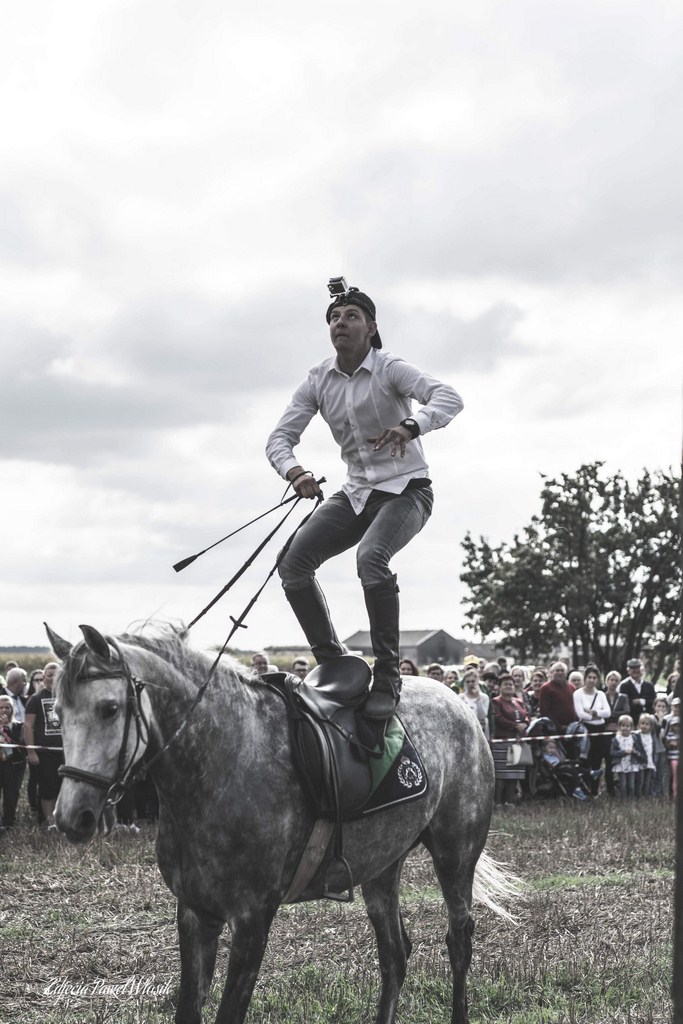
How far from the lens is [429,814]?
666cm

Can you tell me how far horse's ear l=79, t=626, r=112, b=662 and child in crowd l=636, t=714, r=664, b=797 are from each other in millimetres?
15835

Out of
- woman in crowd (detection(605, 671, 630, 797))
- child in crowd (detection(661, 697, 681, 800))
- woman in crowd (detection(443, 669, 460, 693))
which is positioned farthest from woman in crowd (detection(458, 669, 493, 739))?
child in crowd (detection(661, 697, 681, 800))

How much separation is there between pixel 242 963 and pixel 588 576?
47.5 meters

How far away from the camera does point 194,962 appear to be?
5383 millimetres

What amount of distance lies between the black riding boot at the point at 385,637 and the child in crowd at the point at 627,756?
44.7 ft

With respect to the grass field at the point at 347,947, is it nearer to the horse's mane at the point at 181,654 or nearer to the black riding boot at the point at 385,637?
the black riding boot at the point at 385,637

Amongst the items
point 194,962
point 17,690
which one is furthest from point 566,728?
point 194,962

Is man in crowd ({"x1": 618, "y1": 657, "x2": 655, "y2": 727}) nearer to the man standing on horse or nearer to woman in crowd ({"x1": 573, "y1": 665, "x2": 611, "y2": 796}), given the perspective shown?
woman in crowd ({"x1": 573, "y1": 665, "x2": 611, "y2": 796})

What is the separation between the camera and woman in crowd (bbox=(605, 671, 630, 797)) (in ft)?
63.9

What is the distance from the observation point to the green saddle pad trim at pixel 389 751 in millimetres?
6043

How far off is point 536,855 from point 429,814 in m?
7.08

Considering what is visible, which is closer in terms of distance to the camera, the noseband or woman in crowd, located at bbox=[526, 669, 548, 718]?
the noseband

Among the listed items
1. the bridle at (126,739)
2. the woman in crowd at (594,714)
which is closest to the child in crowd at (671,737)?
the woman in crowd at (594,714)

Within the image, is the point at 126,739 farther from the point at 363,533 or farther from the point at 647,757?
the point at 647,757
